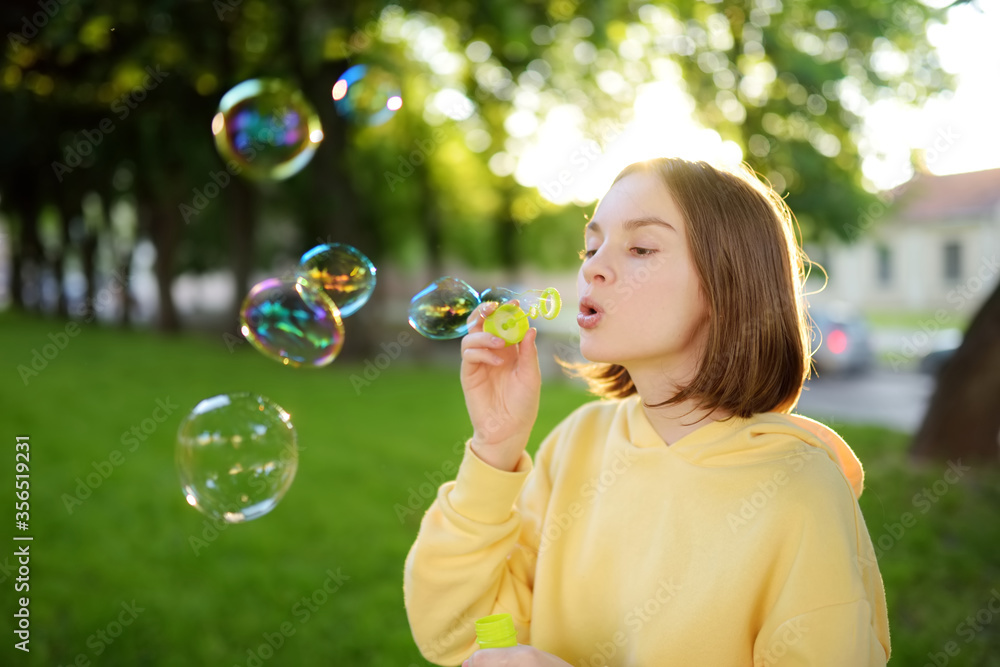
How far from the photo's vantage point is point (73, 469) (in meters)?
6.04

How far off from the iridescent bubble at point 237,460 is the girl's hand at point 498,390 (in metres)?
1.07

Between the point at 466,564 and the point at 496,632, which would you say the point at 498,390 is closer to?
the point at 466,564

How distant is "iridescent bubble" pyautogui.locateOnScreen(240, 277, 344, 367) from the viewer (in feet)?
9.56

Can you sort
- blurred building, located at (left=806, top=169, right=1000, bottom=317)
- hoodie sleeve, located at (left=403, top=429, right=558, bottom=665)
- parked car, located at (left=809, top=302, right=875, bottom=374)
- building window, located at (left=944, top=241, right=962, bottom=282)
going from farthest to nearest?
building window, located at (left=944, top=241, right=962, bottom=282)
blurred building, located at (left=806, top=169, right=1000, bottom=317)
parked car, located at (left=809, top=302, right=875, bottom=374)
hoodie sleeve, located at (left=403, top=429, right=558, bottom=665)

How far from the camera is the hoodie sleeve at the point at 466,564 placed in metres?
1.69

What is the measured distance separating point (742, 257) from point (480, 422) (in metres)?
0.62

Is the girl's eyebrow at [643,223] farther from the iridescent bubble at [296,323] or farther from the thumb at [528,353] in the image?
the iridescent bubble at [296,323]

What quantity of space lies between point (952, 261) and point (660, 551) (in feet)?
111

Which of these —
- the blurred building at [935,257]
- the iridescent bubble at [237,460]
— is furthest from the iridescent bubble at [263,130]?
the blurred building at [935,257]

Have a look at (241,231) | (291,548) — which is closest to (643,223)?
(291,548)

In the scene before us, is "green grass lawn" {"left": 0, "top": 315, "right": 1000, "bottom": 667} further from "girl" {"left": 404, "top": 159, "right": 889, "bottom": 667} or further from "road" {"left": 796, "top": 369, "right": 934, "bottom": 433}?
"road" {"left": 796, "top": 369, "right": 934, "bottom": 433}

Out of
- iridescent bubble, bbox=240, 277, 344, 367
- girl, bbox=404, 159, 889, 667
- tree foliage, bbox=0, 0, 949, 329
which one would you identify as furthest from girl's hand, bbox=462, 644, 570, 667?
tree foliage, bbox=0, 0, 949, 329

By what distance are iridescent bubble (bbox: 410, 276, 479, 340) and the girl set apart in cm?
50

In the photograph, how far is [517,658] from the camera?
4.72ft
